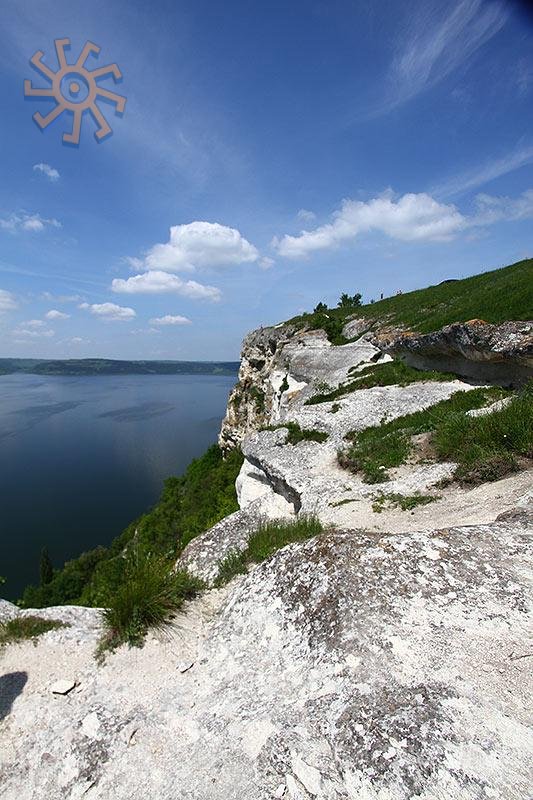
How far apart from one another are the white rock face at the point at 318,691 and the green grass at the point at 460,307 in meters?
14.5

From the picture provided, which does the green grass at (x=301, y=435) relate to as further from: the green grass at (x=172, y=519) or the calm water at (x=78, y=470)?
the calm water at (x=78, y=470)

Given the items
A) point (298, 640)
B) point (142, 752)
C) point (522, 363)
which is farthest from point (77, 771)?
point (522, 363)

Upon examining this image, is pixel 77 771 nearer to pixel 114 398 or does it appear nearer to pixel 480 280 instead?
pixel 480 280

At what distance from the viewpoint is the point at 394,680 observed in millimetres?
3994

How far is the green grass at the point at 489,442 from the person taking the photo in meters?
8.73

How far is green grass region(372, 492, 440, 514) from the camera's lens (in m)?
8.51

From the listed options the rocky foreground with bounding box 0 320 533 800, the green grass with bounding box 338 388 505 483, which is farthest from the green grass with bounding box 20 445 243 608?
the rocky foreground with bounding box 0 320 533 800

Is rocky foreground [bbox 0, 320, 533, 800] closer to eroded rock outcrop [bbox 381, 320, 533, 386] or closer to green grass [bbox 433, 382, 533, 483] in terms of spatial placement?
green grass [bbox 433, 382, 533, 483]

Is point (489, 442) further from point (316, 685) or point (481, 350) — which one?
point (316, 685)

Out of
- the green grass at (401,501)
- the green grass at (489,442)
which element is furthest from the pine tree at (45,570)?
the green grass at (489,442)

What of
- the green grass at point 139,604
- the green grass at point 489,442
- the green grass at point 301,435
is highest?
the green grass at point 489,442

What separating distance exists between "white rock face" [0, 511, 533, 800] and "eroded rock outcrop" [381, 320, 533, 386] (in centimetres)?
1004

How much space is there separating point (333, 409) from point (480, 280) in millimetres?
21907

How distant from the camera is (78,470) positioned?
93438mm
